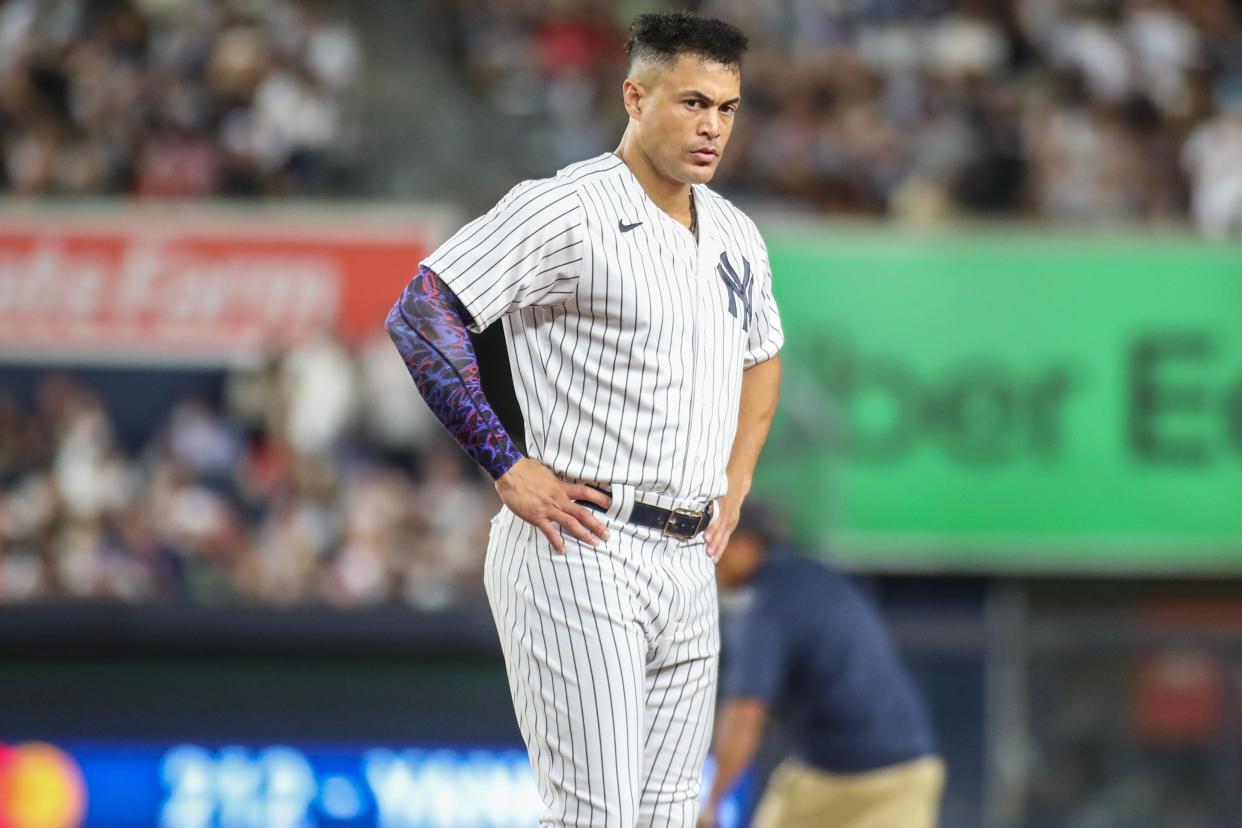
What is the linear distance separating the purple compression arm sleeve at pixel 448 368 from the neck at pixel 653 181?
459 millimetres

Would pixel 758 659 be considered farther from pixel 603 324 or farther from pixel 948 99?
pixel 948 99

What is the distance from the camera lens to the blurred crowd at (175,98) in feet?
39.8

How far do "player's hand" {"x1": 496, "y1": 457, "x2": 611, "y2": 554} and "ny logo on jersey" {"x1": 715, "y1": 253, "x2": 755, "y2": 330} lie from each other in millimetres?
523

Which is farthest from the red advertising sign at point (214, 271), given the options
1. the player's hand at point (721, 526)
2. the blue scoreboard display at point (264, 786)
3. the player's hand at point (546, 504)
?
the player's hand at point (546, 504)

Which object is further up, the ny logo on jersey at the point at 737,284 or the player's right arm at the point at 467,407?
the ny logo on jersey at the point at 737,284

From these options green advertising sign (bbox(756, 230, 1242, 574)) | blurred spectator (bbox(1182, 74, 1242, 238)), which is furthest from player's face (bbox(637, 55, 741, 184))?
blurred spectator (bbox(1182, 74, 1242, 238))

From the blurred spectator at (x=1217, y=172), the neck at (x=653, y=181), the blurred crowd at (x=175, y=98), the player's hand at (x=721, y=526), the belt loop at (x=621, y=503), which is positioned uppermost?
the blurred crowd at (x=175, y=98)

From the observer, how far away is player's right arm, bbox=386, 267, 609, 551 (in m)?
3.24

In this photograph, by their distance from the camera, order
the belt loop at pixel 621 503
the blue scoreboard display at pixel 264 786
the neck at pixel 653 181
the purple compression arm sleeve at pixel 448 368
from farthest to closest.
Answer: the blue scoreboard display at pixel 264 786
the neck at pixel 653 181
the belt loop at pixel 621 503
the purple compression arm sleeve at pixel 448 368

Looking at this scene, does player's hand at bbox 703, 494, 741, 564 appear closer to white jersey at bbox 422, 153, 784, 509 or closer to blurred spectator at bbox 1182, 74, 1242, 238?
white jersey at bbox 422, 153, 784, 509

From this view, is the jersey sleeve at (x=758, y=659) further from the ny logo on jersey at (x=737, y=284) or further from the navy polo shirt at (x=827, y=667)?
the ny logo on jersey at (x=737, y=284)

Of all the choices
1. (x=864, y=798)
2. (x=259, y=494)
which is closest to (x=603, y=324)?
(x=864, y=798)

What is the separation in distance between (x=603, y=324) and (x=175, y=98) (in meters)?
9.63

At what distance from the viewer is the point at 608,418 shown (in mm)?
3346
